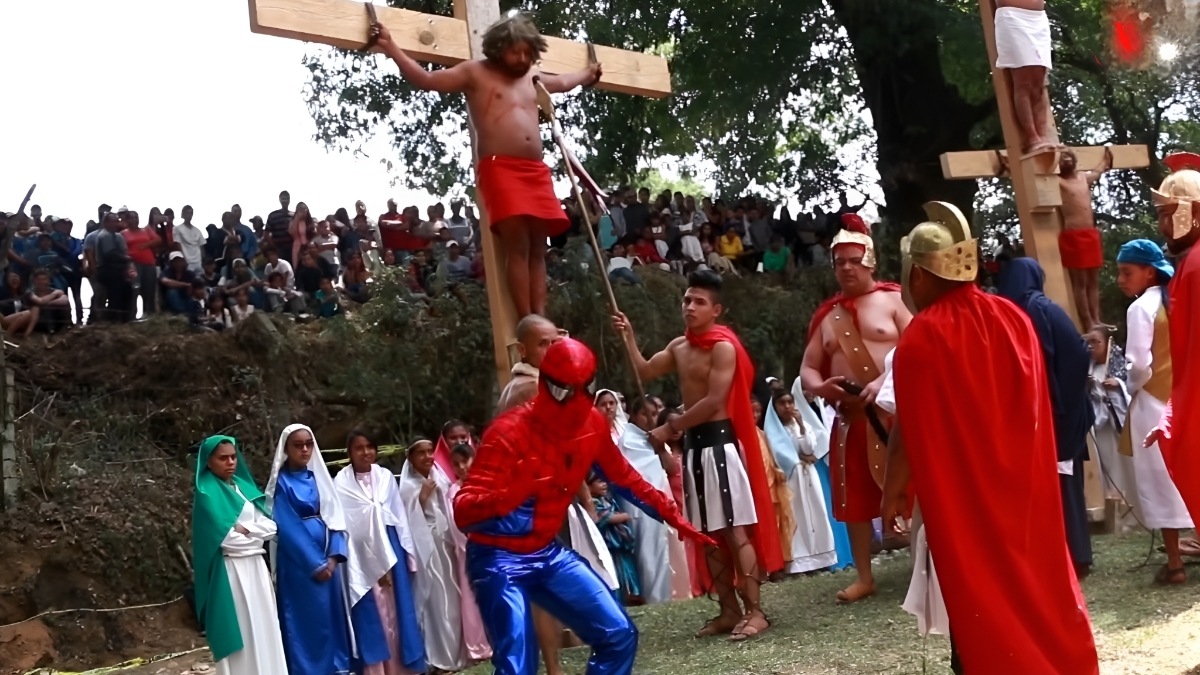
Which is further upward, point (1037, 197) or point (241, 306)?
point (241, 306)

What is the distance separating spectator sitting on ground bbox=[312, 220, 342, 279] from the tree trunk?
21.7 feet

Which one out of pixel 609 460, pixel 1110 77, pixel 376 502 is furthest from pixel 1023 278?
pixel 1110 77

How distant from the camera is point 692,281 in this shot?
22.4 feet

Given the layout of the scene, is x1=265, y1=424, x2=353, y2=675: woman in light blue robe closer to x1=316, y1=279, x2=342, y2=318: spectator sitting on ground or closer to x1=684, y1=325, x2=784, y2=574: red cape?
x1=684, y1=325, x2=784, y2=574: red cape

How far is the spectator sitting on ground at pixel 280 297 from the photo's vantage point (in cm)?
1491

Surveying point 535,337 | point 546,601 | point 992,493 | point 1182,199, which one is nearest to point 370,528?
point 535,337

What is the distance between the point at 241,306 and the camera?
14.6 metres

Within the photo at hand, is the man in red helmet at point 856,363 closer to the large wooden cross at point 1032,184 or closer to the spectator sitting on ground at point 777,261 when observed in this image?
the large wooden cross at point 1032,184

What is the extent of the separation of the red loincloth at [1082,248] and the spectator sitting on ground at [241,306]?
9490 millimetres

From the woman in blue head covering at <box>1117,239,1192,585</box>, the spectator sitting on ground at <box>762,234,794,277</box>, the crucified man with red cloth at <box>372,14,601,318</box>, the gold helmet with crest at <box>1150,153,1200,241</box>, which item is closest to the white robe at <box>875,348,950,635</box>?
the gold helmet with crest at <box>1150,153,1200,241</box>

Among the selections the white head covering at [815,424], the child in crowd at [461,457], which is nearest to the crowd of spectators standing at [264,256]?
the white head covering at [815,424]

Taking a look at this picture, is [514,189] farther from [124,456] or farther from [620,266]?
[620,266]

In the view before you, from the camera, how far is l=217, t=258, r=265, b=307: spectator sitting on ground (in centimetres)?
1457

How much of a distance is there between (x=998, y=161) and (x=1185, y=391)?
331cm
